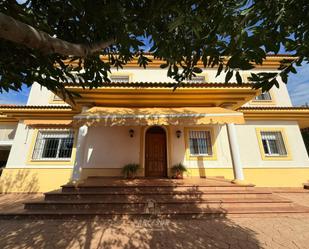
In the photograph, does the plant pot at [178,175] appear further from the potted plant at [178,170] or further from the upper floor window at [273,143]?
the upper floor window at [273,143]

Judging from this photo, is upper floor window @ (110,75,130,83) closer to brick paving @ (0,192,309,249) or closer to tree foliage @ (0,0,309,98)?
tree foliage @ (0,0,309,98)

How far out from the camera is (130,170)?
1295 cm

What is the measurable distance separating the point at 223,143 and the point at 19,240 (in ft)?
49.7

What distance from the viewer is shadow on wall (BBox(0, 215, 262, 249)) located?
5.89 metres

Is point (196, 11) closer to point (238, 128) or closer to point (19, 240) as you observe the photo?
point (19, 240)

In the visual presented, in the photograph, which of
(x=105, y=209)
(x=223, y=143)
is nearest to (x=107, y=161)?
(x=105, y=209)

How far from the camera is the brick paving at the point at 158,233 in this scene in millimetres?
5906

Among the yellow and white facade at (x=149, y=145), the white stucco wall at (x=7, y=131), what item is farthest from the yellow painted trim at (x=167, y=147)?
the white stucco wall at (x=7, y=131)

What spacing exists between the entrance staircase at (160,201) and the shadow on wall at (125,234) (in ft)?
1.68

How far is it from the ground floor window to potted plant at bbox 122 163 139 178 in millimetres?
5821

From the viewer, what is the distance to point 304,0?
233 cm

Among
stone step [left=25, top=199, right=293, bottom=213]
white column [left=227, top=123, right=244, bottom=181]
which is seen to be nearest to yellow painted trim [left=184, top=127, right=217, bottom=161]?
white column [left=227, top=123, right=244, bottom=181]

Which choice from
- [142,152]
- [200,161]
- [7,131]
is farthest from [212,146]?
[7,131]

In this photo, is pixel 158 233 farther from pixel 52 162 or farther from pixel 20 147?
pixel 20 147
